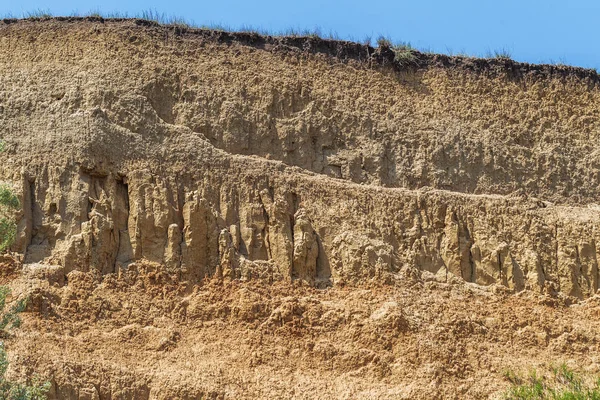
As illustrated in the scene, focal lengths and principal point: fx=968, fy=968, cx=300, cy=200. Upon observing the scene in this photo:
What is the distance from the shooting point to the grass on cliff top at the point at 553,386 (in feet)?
45.2

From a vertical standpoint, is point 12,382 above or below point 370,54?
below

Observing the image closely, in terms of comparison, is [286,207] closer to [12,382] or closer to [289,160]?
[289,160]

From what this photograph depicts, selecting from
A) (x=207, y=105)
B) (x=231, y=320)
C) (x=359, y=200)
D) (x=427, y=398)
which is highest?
(x=207, y=105)

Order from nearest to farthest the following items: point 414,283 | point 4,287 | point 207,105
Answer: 1. point 4,287
2. point 414,283
3. point 207,105

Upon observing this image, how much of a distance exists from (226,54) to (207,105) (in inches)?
50.8

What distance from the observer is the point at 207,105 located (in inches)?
663

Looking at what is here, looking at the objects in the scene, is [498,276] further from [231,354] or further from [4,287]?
[4,287]

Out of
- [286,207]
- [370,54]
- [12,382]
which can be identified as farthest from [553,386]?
[12,382]

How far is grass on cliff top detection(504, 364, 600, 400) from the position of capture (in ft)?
45.2

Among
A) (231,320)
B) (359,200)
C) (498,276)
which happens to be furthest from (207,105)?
(498,276)

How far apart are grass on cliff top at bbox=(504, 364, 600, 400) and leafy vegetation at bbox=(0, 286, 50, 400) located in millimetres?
6556

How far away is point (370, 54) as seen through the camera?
18.4 m

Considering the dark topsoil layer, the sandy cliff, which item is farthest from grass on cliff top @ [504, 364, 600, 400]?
the dark topsoil layer

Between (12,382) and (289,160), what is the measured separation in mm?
6296
